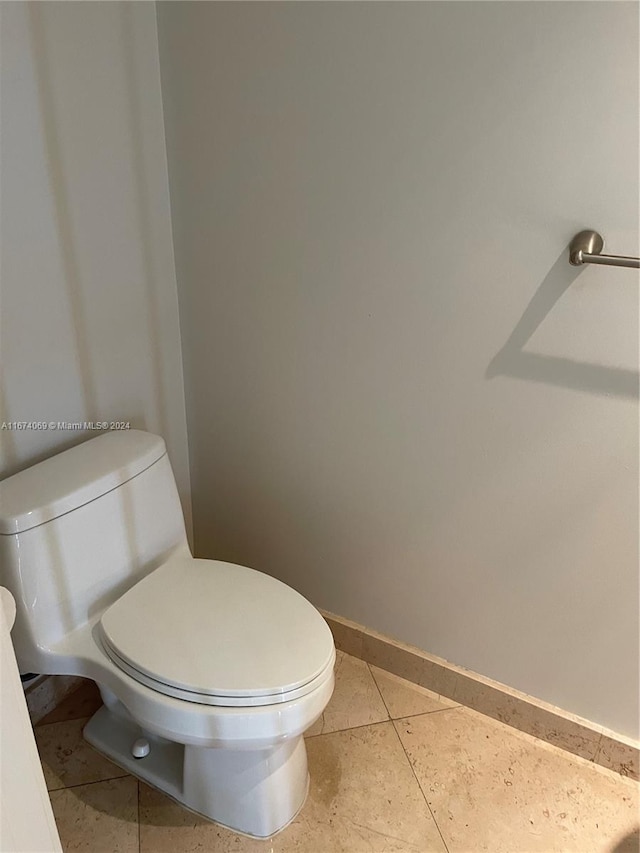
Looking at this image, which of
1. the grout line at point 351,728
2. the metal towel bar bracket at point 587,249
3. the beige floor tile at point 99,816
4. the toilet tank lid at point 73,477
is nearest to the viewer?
the metal towel bar bracket at point 587,249

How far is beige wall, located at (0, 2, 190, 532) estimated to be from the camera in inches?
53.5

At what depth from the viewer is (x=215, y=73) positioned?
150 cm

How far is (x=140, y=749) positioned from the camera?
1547mm

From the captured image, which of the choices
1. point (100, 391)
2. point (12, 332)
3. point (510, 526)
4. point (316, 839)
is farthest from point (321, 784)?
point (12, 332)

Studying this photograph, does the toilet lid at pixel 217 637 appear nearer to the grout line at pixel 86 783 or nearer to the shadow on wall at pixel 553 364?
the grout line at pixel 86 783

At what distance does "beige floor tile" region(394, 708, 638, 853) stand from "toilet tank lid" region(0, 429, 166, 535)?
0.89 meters

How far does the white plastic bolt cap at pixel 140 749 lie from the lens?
1548 millimetres

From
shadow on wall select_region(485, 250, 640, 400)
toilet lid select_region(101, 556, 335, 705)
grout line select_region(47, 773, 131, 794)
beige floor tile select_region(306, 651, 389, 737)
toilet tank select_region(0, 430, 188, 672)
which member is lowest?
grout line select_region(47, 773, 131, 794)

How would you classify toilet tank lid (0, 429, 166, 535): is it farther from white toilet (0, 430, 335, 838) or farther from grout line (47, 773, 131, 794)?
grout line (47, 773, 131, 794)

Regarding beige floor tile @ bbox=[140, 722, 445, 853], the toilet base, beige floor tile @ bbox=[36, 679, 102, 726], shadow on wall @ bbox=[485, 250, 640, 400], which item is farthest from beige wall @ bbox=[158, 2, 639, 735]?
beige floor tile @ bbox=[36, 679, 102, 726]

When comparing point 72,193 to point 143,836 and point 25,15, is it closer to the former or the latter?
point 25,15

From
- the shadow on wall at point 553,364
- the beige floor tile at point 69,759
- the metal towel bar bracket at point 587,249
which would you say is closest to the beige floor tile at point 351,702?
the beige floor tile at point 69,759

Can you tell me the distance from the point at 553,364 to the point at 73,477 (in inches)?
37.3

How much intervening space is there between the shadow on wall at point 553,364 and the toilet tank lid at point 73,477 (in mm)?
756
